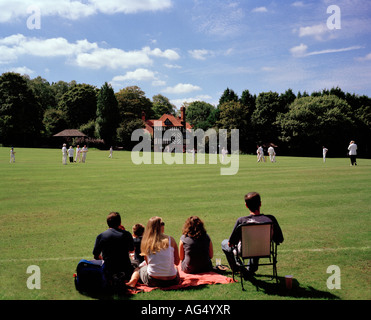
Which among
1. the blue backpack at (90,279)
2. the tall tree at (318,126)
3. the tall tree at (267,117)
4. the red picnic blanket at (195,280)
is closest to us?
the blue backpack at (90,279)

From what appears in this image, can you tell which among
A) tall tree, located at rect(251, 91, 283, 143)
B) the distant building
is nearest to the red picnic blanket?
tall tree, located at rect(251, 91, 283, 143)

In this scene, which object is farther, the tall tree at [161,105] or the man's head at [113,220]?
the tall tree at [161,105]

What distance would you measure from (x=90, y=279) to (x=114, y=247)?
0.66 metres

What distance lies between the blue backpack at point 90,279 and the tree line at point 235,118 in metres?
67.9

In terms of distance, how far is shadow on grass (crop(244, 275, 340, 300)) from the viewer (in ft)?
18.2

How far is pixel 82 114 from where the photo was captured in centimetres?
9469

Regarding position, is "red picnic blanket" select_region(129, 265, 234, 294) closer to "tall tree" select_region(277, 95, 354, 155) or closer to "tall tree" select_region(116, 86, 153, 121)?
"tall tree" select_region(277, 95, 354, 155)

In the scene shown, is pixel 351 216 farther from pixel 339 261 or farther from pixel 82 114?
pixel 82 114

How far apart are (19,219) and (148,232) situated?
696cm

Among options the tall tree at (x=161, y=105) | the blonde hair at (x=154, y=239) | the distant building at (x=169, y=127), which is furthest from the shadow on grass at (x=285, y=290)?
the tall tree at (x=161, y=105)

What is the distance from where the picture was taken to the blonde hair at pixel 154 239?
5.97 metres

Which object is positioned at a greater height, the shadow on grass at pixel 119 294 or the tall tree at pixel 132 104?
the tall tree at pixel 132 104

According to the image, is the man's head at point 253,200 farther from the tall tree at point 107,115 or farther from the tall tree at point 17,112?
the tall tree at point 107,115
